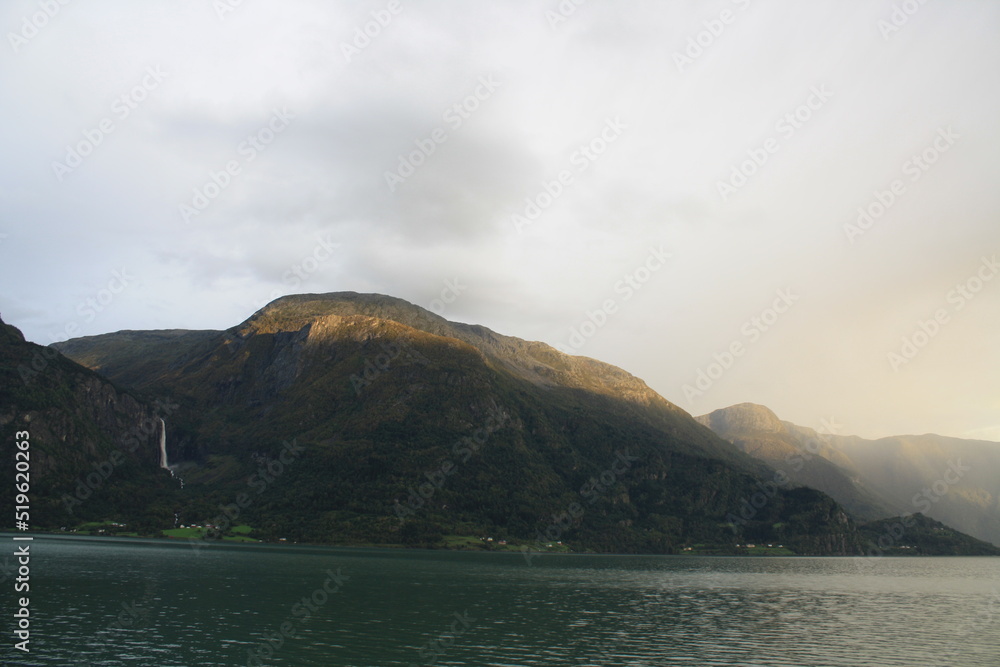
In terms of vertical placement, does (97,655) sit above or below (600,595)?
above

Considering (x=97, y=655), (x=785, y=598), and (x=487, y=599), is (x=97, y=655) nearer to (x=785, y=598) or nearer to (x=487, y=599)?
(x=487, y=599)

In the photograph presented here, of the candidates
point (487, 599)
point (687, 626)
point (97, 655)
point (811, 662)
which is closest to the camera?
point (97, 655)

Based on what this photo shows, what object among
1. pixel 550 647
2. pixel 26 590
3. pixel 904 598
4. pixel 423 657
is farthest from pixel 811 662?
pixel 26 590

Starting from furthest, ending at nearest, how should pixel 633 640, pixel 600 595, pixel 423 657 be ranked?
pixel 600 595
pixel 633 640
pixel 423 657

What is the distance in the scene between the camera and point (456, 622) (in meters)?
78.0

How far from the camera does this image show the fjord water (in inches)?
2306

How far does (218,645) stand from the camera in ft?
195

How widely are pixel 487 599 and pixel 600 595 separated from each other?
25024 mm

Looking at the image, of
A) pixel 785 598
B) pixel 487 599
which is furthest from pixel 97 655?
pixel 785 598

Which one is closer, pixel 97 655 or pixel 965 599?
pixel 97 655

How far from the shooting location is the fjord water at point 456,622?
5856cm

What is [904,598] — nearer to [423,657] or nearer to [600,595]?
[600,595]

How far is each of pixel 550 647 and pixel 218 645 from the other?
3250 centimetres

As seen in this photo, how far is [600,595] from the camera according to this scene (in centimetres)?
11688
